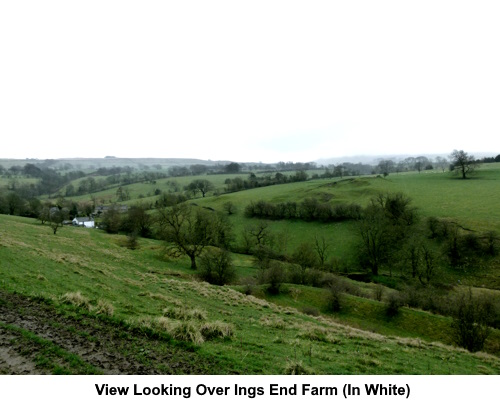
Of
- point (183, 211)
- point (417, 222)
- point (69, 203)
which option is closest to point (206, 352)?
point (183, 211)

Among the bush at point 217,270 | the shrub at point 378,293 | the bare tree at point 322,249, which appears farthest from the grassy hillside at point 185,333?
the bare tree at point 322,249

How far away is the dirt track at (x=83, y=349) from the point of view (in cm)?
849

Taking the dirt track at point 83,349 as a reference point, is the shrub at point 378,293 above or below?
below

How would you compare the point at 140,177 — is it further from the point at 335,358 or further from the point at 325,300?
the point at 335,358

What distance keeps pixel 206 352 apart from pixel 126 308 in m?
6.89

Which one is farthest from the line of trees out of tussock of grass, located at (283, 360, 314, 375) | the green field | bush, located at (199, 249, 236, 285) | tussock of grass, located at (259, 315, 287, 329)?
tussock of grass, located at (283, 360, 314, 375)

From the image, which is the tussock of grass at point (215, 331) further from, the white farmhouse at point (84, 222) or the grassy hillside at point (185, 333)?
the white farmhouse at point (84, 222)

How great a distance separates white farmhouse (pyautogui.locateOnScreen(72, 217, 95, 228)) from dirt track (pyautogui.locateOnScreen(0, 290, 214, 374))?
96236 millimetres

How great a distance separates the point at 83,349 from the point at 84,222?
10374 cm

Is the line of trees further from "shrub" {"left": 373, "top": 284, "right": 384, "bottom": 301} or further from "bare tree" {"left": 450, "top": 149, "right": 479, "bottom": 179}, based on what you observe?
"bare tree" {"left": 450, "top": 149, "right": 479, "bottom": 179}

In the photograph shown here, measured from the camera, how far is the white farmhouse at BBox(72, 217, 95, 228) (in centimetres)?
9653

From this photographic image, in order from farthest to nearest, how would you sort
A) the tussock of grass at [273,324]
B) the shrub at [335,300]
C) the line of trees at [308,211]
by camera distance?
the line of trees at [308,211]
the shrub at [335,300]
the tussock of grass at [273,324]

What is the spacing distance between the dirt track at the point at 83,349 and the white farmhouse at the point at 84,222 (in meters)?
96.2

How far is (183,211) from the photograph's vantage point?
49.4 meters
